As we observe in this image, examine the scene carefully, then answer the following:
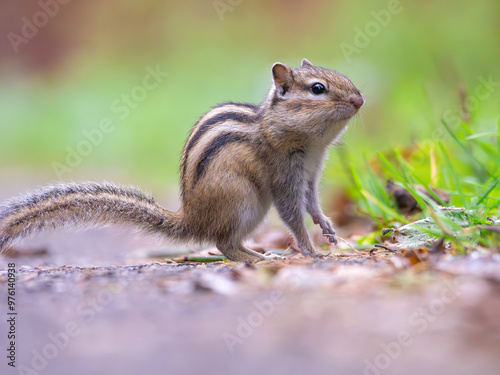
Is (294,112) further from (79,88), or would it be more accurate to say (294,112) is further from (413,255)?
(79,88)

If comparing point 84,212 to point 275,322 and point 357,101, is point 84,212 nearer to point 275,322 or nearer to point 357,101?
point 357,101

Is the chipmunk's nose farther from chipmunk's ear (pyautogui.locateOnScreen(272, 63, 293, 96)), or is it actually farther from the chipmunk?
chipmunk's ear (pyautogui.locateOnScreen(272, 63, 293, 96))

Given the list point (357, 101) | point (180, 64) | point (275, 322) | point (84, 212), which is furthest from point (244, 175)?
point (180, 64)

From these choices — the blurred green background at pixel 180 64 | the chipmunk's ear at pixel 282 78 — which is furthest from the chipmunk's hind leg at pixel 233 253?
the blurred green background at pixel 180 64

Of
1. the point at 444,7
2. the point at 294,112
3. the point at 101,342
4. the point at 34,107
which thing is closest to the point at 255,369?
the point at 101,342

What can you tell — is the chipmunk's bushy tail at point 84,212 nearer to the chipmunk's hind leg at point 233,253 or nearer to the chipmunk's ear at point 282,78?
the chipmunk's hind leg at point 233,253
